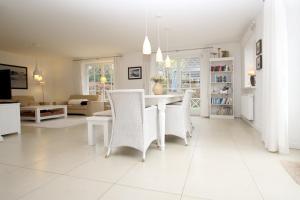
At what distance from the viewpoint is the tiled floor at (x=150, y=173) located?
1.51 m

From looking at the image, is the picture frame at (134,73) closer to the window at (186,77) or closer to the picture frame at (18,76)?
the window at (186,77)

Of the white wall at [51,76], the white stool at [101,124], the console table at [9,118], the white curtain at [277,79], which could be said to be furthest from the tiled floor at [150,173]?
the white wall at [51,76]

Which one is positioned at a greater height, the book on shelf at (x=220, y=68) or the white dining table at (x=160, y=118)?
the book on shelf at (x=220, y=68)

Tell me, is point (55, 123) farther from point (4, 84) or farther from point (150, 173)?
point (150, 173)

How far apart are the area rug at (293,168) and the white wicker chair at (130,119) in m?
1.50

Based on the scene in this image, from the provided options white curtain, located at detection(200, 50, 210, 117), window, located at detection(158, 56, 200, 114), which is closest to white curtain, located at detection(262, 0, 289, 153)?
white curtain, located at detection(200, 50, 210, 117)

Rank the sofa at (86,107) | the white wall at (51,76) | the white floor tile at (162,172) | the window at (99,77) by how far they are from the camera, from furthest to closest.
Result: the window at (99,77), the white wall at (51,76), the sofa at (86,107), the white floor tile at (162,172)

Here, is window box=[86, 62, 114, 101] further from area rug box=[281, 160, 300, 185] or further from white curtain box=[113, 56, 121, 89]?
area rug box=[281, 160, 300, 185]

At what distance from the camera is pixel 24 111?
19.4ft

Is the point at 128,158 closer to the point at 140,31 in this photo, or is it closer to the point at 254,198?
the point at 254,198

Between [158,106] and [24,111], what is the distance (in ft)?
17.2

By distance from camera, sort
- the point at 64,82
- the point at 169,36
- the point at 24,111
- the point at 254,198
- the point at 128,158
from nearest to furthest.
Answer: the point at 254,198 → the point at 128,158 → the point at 169,36 → the point at 24,111 → the point at 64,82

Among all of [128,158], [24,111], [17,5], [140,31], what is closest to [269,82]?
[128,158]

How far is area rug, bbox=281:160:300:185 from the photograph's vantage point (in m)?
1.73
